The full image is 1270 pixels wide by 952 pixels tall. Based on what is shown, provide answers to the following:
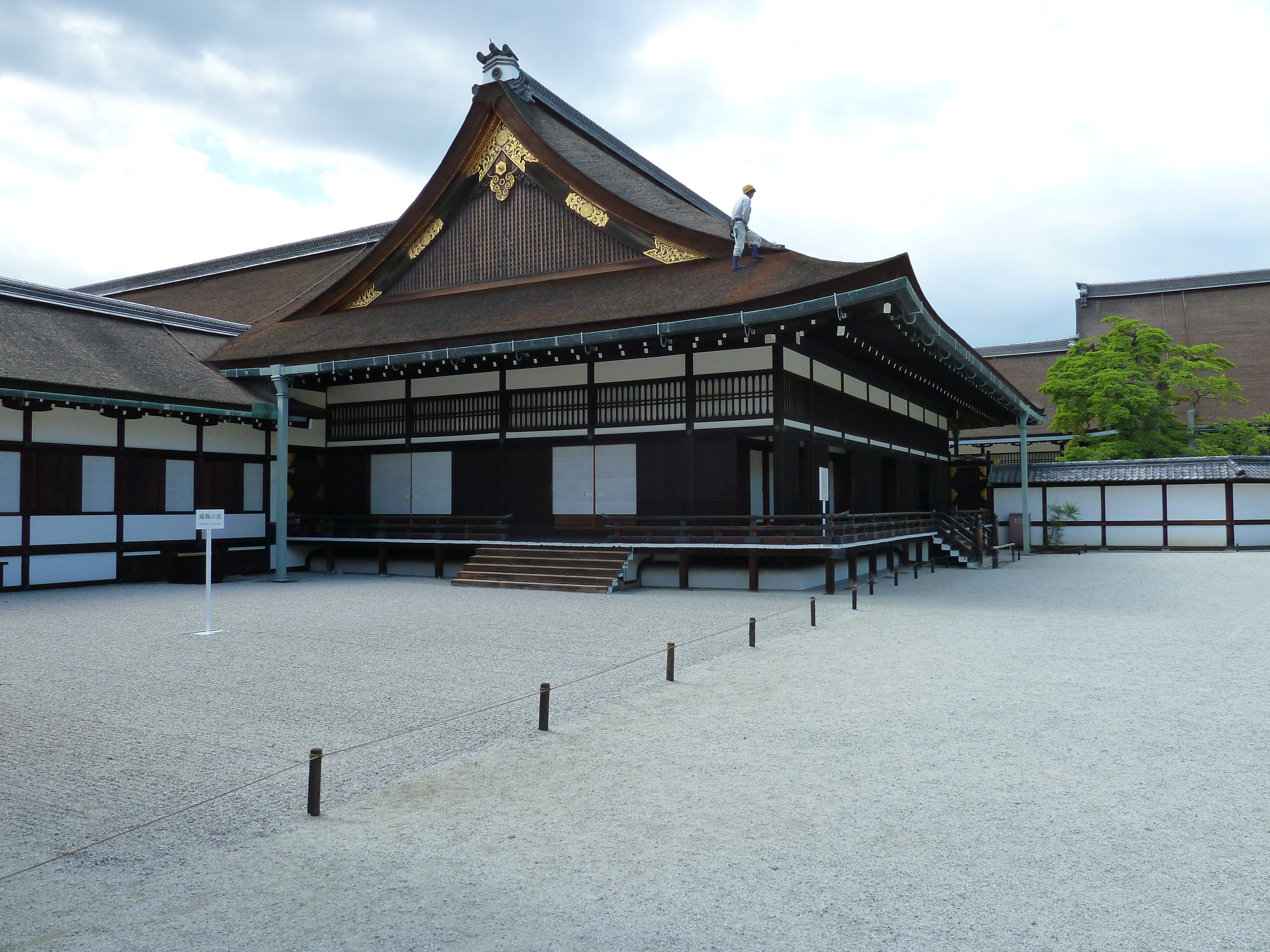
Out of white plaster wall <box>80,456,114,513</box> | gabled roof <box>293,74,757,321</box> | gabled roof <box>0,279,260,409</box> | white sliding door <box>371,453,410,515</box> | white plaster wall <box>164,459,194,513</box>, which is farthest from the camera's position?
white sliding door <box>371,453,410,515</box>

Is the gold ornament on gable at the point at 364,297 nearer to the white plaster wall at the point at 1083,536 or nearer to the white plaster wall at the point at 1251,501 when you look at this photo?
the white plaster wall at the point at 1083,536

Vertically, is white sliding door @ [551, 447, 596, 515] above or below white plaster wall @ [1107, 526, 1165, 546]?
above

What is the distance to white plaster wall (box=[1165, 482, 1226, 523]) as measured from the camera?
26.6 meters

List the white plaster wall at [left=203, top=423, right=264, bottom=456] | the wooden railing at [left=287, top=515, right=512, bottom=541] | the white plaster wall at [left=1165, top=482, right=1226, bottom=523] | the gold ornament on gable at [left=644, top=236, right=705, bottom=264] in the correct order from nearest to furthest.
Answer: the wooden railing at [left=287, top=515, right=512, bottom=541] < the gold ornament on gable at [left=644, top=236, right=705, bottom=264] < the white plaster wall at [left=203, top=423, right=264, bottom=456] < the white plaster wall at [left=1165, top=482, right=1226, bottom=523]

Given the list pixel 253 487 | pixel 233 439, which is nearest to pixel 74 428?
pixel 233 439

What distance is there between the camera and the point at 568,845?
13.7 feet

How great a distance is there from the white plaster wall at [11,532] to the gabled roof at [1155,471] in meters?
27.3

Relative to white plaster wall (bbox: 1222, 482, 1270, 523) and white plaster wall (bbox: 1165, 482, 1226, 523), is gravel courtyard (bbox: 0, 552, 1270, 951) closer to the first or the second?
white plaster wall (bbox: 1165, 482, 1226, 523)

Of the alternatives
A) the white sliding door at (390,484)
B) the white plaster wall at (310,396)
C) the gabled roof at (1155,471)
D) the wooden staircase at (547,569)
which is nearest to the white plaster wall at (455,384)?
the white sliding door at (390,484)

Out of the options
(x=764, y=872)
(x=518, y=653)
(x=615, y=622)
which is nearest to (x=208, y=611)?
(x=518, y=653)

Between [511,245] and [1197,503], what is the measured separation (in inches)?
889

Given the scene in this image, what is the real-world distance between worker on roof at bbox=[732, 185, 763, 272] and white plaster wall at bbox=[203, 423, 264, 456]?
463 inches

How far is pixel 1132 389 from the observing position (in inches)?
1154

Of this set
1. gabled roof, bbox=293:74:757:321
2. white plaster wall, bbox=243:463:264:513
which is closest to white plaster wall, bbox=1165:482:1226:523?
gabled roof, bbox=293:74:757:321
